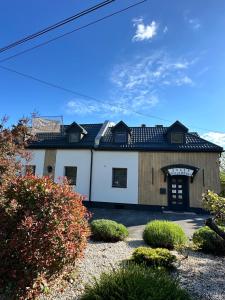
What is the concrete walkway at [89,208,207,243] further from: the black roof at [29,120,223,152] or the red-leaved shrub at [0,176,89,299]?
the red-leaved shrub at [0,176,89,299]

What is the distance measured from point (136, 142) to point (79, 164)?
445cm

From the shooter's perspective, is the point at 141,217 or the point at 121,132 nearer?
the point at 141,217

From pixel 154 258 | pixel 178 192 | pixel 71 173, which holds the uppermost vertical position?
pixel 71 173

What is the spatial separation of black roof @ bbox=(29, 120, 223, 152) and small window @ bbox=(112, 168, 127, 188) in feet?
5.16

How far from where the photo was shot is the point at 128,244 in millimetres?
8125

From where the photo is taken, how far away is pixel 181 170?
17469 mm

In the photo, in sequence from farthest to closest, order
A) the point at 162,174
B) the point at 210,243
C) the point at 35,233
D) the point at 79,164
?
the point at 79,164 → the point at 162,174 → the point at 210,243 → the point at 35,233

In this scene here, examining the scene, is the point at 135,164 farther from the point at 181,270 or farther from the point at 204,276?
the point at 204,276

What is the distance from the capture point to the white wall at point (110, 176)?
18375 millimetres

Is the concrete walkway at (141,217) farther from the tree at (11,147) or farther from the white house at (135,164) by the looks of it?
the tree at (11,147)

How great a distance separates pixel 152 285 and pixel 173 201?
14.7 meters

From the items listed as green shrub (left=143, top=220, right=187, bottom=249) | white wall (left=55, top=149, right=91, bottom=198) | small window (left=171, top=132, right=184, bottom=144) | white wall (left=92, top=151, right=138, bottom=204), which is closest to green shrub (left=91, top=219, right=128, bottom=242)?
green shrub (left=143, top=220, right=187, bottom=249)

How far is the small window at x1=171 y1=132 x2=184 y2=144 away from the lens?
18625mm

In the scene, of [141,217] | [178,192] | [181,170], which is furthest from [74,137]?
[178,192]
